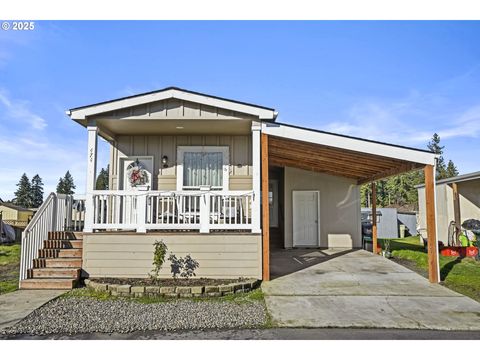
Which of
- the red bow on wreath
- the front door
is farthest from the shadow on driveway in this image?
the red bow on wreath

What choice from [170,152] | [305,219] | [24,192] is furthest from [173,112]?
[24,192]

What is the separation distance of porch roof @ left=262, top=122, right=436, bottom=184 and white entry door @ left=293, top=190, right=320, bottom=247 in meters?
1.16

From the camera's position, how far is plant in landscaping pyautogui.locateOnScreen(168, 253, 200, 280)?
6.61 meters

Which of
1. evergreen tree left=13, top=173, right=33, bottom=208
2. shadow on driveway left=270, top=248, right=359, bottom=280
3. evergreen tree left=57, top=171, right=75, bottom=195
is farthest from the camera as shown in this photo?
evergreen tree left=57, top=171, right=75, bottom=195

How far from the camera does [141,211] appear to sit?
6.89 meters

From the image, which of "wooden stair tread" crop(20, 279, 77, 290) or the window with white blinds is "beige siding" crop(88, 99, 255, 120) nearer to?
the window with white blinds

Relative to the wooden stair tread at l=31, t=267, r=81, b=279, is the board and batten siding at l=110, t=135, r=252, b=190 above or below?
above

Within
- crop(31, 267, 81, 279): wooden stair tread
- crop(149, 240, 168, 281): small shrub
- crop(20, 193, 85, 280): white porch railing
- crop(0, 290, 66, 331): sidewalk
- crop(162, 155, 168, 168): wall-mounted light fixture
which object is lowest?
crop(0, 290, 66, 331): sidewalk

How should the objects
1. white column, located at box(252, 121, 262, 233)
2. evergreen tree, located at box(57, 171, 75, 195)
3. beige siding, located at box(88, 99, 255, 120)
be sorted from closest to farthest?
white column, located at box(252, 121, 262, 233), beige siding, located at box(88, 99, 255, 120), evergreen tree, located at box(57, 171, 75, 195)

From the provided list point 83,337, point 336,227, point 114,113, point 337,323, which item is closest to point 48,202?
point 114,113

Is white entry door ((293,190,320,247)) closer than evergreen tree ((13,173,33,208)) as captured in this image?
Yes
